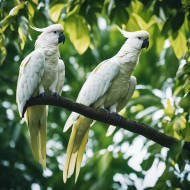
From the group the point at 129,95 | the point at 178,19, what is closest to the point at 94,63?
the point at 129,95

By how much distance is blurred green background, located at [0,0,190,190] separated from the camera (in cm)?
236

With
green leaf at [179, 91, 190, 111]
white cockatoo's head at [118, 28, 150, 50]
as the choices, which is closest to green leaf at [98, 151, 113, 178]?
white cockatoo's head at [118, 28, 150, 50]

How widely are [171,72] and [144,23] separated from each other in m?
1.66

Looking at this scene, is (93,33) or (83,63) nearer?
(93,33)

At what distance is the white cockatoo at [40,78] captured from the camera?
10.4 feet

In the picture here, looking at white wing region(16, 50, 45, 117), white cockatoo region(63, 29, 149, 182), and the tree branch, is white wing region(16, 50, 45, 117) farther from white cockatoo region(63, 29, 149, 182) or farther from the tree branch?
white cockatoo region(63, 29, 149, 182)

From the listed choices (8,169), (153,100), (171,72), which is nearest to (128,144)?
(153,100)

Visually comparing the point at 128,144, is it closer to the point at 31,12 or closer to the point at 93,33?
the point at 93,33

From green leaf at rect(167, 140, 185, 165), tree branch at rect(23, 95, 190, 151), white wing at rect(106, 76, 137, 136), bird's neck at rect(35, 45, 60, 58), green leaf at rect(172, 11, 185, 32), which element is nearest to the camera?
green leaf at rect(167, 140, 185, 165)

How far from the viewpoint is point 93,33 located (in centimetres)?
321

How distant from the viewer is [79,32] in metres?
2.92

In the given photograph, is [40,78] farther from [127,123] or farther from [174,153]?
[174,153]

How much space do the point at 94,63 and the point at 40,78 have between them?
7.36 feet

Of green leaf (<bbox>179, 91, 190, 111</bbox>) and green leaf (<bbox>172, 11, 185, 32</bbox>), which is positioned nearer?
green leaf (<bbox>179, 91, 190, 111</bbox>)
